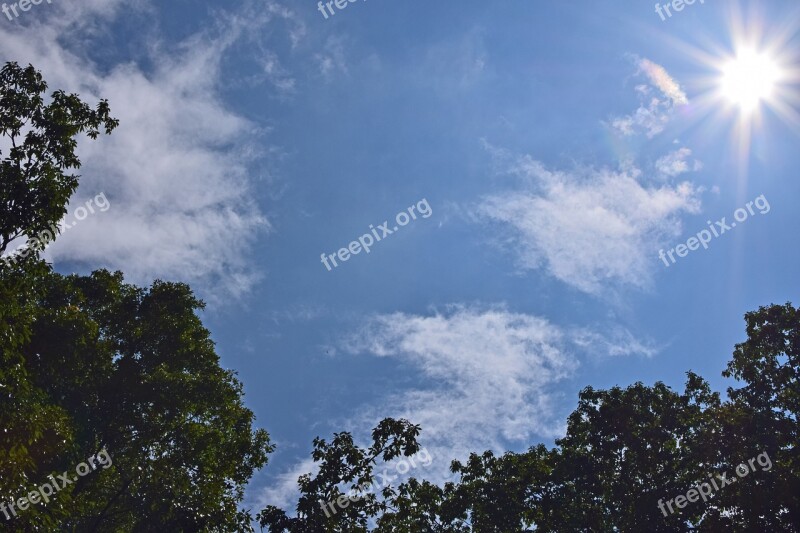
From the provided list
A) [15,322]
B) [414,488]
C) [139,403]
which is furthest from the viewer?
[414,488]

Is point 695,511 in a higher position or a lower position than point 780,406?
lower

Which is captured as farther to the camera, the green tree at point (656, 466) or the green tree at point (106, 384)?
the green tree at point (656, 466)

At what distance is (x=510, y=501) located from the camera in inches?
1096

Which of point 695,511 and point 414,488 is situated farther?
point 414,488

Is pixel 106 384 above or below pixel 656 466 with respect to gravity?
above

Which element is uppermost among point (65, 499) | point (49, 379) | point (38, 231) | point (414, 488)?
point (49, 379)

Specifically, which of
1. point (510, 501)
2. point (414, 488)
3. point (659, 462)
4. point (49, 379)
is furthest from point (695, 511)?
point (49, 379)

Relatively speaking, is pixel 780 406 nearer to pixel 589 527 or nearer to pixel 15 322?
pixel 589 527

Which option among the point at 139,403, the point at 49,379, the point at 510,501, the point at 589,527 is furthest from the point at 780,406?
the point at 49,379

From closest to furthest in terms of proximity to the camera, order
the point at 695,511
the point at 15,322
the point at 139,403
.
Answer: the point at 15,322 → the point at 139,403 → the point at 695,511

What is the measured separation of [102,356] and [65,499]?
32.3 ft

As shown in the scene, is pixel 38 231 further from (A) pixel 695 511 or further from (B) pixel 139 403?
(A) pixel 695 511

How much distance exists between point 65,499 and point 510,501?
2109 centimetres

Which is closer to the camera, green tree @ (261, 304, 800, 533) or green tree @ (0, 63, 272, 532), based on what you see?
green tree @ (0, 63, 272, 532)
